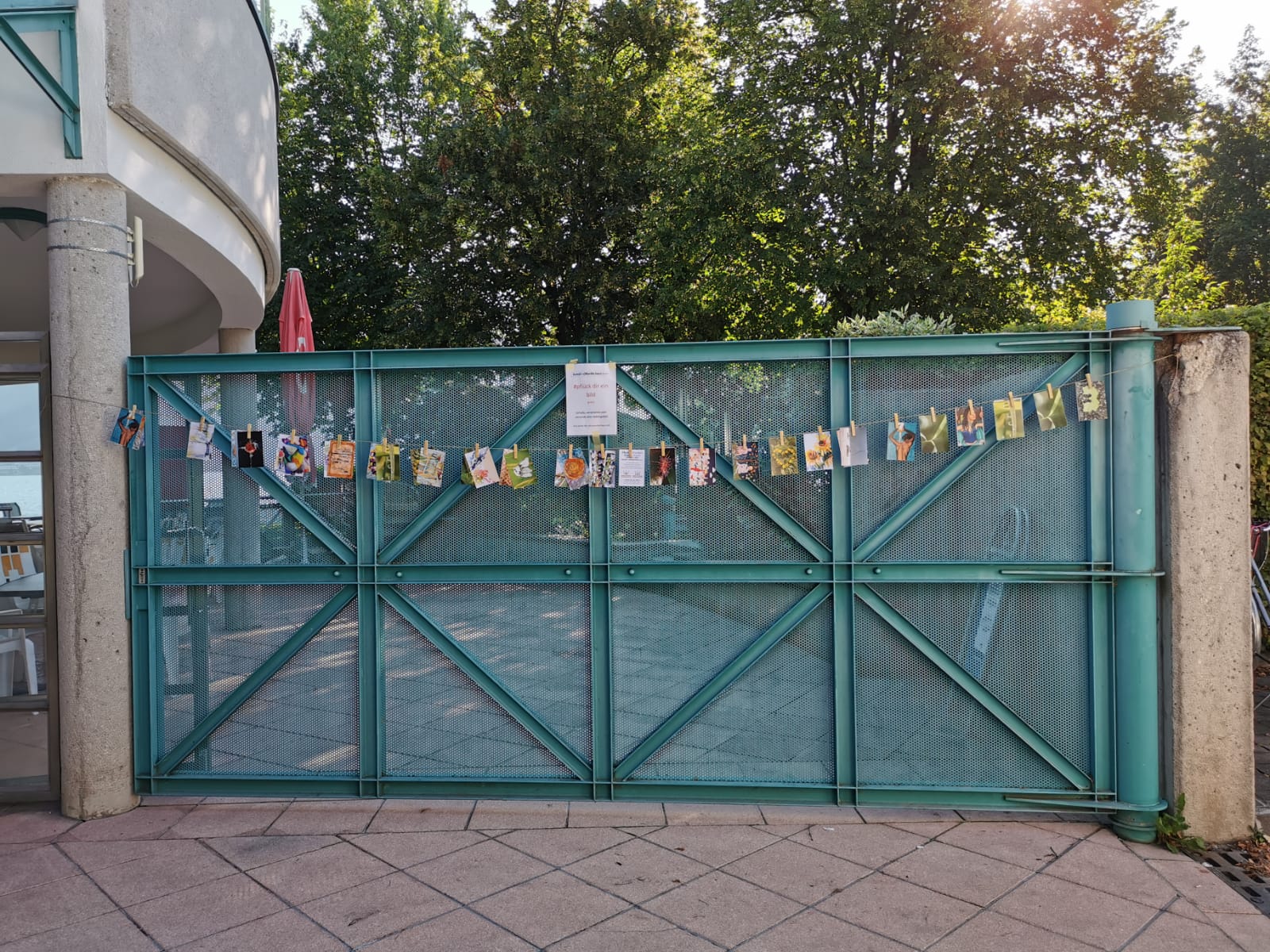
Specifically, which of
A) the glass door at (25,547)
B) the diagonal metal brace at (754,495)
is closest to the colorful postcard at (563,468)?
the diagonal metal brace at (754,495)

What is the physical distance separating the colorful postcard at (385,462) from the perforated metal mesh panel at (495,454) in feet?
0.31

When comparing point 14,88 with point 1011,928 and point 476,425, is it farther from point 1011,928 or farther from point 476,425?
point 1011,928

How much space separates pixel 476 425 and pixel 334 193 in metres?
19.7

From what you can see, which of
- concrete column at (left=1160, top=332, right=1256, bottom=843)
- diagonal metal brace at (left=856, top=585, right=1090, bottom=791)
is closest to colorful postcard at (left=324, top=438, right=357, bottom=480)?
diagonal metal brace at (left=856, top=585, right=1090, bottom=791)

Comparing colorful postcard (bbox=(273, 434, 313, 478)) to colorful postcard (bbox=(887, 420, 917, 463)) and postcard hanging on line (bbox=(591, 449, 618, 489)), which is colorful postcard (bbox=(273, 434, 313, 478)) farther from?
colorful postcard (bbox=(887, 420, 917, 463))

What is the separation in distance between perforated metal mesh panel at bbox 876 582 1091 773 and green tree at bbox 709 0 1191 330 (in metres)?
11.3

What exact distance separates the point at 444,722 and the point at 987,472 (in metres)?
3.11

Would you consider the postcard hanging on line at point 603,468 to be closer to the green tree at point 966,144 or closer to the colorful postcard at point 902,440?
the colorful postcard at point 902,440

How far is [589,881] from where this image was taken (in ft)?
13.0

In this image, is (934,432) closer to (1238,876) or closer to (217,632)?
(1238,876)

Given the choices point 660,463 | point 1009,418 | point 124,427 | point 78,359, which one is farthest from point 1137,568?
point 78,359

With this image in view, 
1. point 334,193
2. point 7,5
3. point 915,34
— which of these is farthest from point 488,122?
point 7,5

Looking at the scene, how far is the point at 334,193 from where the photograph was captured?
22141 millimetres

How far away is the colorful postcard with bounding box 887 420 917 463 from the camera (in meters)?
4.54
